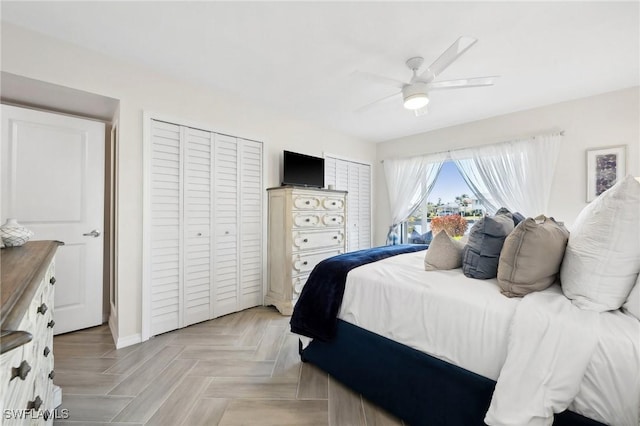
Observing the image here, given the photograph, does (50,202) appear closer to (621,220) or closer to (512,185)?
(621,220)

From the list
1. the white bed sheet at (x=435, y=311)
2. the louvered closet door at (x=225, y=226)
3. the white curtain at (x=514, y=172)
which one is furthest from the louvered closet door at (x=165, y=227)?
the white curtain at (x=514, y=172)

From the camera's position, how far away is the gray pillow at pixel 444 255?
1.68 meters

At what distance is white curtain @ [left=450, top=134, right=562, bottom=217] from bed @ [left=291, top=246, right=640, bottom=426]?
7.69 ft

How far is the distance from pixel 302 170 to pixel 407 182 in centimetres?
198

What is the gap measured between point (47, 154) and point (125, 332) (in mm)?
1746

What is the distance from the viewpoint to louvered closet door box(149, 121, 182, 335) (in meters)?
2.41

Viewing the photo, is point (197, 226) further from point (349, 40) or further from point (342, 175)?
point (342, 175)

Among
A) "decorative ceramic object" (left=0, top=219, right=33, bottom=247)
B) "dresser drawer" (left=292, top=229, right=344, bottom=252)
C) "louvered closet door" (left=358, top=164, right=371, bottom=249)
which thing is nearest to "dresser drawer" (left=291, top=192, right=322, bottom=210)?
"dresser drawer" (left=292, top=229, right=344, bottom=252)

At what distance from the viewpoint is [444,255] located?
1691mm

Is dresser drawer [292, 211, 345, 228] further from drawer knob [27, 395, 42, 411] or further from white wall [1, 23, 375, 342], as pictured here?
drawer knob [27, 395, 42, 411]

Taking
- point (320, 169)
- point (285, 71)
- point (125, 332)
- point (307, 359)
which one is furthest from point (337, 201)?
point (125, 332)

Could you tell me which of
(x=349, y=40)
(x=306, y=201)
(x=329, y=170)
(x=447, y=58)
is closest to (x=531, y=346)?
(x=447, y=58)

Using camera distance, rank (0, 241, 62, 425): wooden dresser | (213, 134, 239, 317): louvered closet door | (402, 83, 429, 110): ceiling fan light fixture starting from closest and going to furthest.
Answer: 1. (0, 241, 62, 425): wooden dresser
2. (402, 83, 429, 110): ceiling fan light fixture
3. (213, 134, 239, 317): louvered closet door

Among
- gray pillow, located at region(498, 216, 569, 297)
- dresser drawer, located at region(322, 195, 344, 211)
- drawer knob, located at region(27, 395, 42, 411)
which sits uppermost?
dresser drawer, located at region(322, 195, 344, 211)
